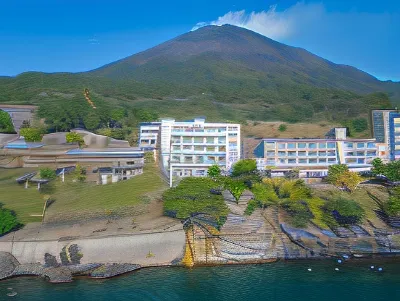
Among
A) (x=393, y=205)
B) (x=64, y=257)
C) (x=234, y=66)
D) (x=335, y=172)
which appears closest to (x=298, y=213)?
(x=393, y=205)

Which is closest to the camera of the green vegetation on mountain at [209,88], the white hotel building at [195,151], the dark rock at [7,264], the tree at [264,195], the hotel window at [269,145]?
the dark rock at [7,264]

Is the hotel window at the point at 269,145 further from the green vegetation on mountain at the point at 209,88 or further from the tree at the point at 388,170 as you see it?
the green vegetation on mountain at the point at 209,88

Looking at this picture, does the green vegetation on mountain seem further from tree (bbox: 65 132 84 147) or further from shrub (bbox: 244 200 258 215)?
shrub (bbox: 244 200 258 215)

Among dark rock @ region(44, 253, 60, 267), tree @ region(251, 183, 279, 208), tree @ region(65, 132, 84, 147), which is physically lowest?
dark rock @ region(44, 253, 60, 267)

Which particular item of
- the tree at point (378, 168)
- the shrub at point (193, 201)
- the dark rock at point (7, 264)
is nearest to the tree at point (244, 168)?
the shrub at point (193, 201)

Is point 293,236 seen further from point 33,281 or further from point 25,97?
point 25,97

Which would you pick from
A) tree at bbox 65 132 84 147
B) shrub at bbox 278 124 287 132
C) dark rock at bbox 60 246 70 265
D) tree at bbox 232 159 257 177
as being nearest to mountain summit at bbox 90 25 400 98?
shrub at bbox 278 124 287 132
